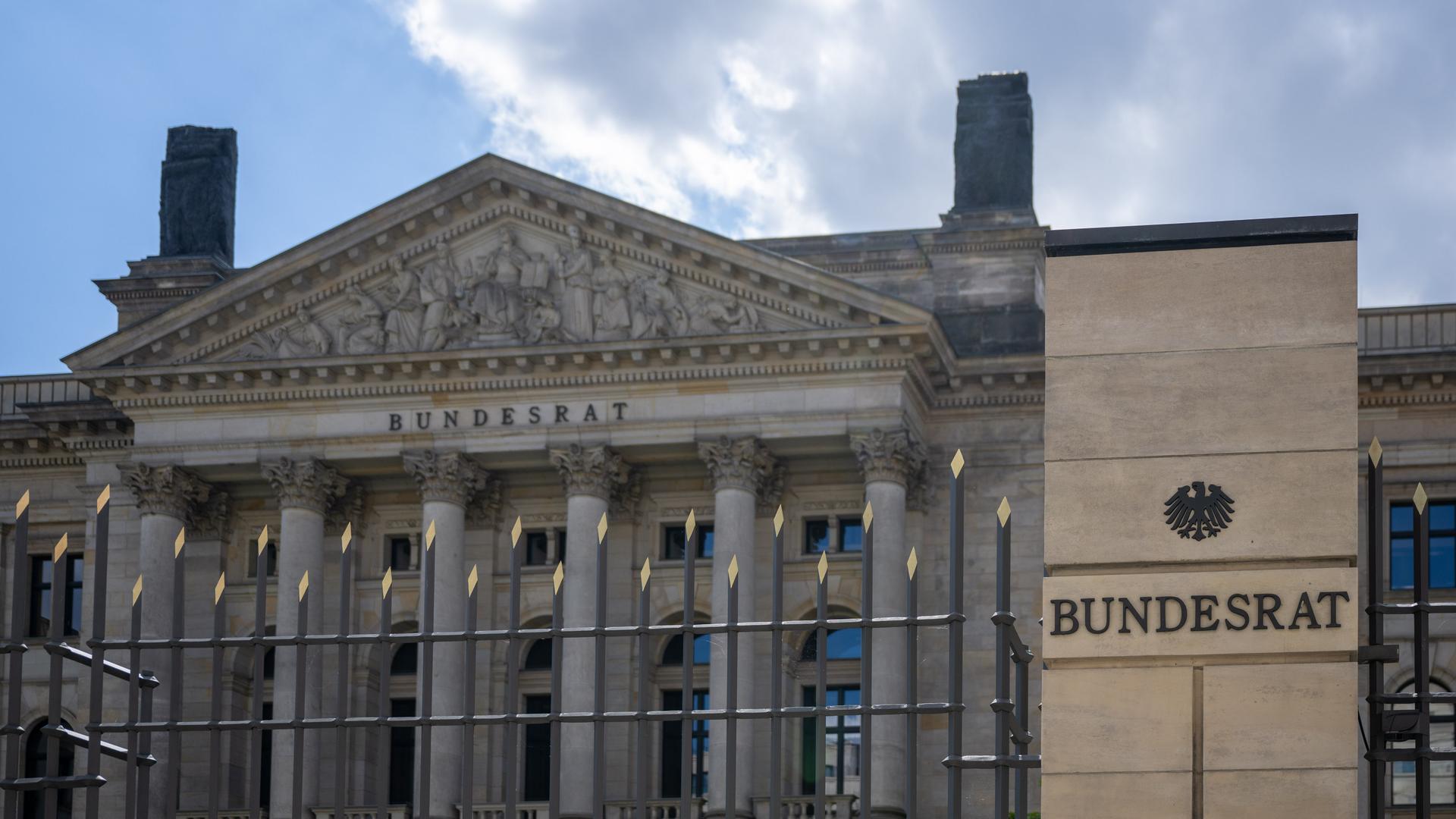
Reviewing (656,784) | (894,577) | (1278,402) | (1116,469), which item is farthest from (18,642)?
(656,784)

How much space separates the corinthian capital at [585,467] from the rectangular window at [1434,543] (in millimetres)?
16398

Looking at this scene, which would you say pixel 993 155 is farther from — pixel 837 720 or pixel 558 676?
pixel 558 676

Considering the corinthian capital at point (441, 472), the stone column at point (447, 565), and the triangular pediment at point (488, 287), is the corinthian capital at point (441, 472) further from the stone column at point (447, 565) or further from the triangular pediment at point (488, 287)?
the triangular pediment at point (488, 287)

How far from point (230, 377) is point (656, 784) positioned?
41.1 feet

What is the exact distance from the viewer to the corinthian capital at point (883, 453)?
48.8m

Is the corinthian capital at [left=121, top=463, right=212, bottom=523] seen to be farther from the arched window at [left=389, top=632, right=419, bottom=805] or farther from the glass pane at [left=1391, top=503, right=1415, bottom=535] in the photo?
the glass pane at [left=1391, top=503, right=1415, bottom=535]

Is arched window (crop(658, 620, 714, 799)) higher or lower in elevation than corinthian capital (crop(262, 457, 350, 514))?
lower

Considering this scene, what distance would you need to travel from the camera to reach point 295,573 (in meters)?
50.2

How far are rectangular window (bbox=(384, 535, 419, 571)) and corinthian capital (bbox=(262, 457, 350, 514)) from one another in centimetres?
271

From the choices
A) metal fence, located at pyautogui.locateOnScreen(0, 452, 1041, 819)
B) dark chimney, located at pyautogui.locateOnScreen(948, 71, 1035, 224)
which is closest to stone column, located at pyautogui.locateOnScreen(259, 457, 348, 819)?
dark chimney, located at pyautogui.locateOnScreen(948, 71, 1035, 224)

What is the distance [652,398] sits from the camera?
164 ft

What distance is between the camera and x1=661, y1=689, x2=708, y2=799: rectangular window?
50.4 metres

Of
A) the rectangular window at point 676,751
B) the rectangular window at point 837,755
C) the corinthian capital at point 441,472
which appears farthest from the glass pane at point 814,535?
the corinthian capital at point 441,472

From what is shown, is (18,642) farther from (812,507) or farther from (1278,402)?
(812,507)
